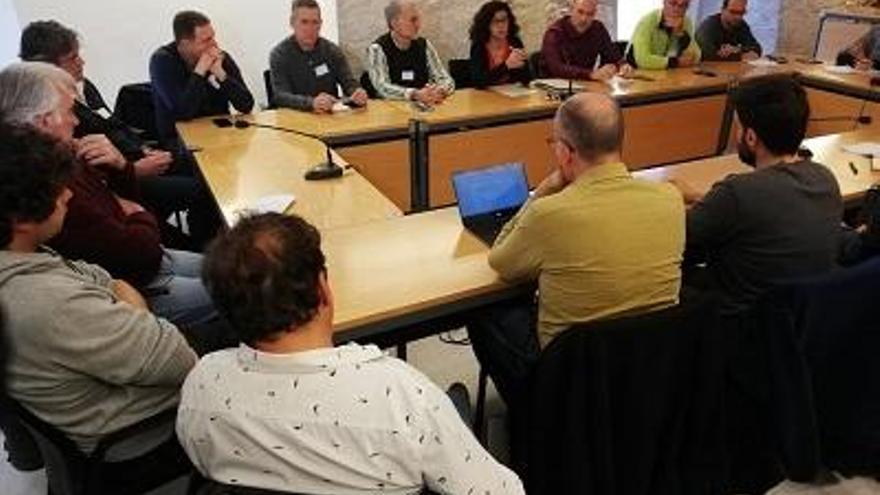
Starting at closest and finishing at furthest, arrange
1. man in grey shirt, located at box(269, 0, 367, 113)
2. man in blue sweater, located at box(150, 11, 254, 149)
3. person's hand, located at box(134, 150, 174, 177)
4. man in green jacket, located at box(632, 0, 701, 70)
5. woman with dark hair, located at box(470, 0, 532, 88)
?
person's hand, located at box(134, 150, 174, 177) → man in blue sweater, located at box(150, 11, 254, 149) → man in grey shirt, located at box(269, 0, 367, 113) → woman with dark hair, located at box(470, 0, 532, 88) → man in green jacket, located at box(632, 0, 701, 70)

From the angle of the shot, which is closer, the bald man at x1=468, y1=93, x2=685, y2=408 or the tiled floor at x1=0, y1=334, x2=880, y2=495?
the bald man at x1=468, y1=93, x2=685, y2=408

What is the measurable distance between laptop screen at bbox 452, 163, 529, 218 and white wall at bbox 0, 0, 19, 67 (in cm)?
345

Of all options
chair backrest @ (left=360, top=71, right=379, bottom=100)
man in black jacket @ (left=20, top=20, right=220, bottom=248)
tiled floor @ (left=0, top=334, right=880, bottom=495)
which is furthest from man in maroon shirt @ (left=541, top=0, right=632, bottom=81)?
man in black jacket @ (left=20, top=20, right=220, bottom=248)

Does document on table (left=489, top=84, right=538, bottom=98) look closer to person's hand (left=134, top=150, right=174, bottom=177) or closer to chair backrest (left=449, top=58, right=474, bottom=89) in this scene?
chair backrest (left=449, top=58, right=474, bottom=89)

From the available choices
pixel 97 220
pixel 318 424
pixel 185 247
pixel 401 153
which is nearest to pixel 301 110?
pixel 401 153

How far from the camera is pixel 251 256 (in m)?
1.02

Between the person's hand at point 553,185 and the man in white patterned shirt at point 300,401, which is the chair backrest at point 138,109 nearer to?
the person's hand at point 553,185

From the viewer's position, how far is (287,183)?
2506mm

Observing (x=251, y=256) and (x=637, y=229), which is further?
(x=637, y=229)

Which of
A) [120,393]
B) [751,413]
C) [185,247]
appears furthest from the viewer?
[185,247]

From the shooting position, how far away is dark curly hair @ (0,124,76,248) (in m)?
1.32

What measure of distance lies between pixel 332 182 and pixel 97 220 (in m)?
0.89

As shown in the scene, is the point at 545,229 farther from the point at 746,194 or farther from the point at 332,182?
the point at 332,182

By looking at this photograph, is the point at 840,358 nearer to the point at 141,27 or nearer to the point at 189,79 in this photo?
the point at 189,79
